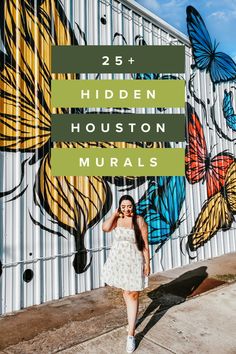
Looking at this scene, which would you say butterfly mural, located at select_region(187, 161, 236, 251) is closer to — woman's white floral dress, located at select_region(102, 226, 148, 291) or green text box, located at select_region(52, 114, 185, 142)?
green text box, located at select_region(52, 114, 185, 142)

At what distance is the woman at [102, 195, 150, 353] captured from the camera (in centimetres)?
346

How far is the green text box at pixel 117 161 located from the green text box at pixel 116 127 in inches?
9.3

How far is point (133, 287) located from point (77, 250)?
221cm

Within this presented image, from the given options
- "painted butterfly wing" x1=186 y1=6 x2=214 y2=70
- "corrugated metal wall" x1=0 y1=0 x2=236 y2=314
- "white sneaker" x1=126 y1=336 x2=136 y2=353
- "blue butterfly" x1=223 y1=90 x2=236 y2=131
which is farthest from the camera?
"blue butterfly" x1=223 y1=90 x2=236 y2=131

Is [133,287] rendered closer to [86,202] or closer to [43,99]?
[86,202]

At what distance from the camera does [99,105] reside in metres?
6.00

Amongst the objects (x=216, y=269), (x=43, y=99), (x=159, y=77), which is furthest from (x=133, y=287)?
(x=159, y=77)

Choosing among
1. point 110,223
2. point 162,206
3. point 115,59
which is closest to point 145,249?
point 110,223

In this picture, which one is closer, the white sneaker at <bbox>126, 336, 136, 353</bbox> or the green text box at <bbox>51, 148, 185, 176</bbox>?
the white sneaker at <bbox>126, 336, 136, 353</bbox>

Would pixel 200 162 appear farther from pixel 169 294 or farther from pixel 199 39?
pixel 169 294

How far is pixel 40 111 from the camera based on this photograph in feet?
17.3

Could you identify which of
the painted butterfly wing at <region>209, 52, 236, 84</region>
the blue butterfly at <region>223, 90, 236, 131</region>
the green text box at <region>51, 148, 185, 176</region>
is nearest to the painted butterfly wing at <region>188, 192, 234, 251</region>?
the green text box at <region>51, 148, 185, 176</region>

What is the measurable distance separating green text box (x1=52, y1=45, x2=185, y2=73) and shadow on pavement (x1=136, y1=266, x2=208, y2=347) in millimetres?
4063

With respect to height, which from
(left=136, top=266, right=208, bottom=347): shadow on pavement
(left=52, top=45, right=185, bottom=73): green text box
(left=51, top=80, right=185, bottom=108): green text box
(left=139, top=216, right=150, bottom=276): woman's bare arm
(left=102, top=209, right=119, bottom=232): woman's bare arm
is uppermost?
(left=52, top=45, right=185, bottom=73): green text box
